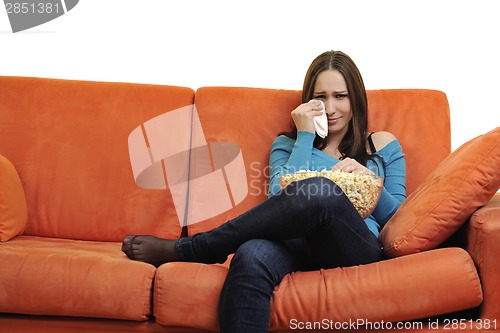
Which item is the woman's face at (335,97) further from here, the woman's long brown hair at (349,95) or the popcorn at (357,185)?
the popcorn at (357,185)

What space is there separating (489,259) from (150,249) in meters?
0.93

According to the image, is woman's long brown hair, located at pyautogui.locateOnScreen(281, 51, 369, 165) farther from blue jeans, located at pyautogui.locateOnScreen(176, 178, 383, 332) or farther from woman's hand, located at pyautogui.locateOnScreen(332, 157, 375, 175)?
blue jeans, located at pyautogui.locateOnScreen(176, 178, 383, 332)

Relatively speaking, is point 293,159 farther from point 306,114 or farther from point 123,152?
point 123,152

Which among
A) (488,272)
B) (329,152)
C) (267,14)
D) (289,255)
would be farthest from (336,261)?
(267,14)

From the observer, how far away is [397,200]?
6.84ft

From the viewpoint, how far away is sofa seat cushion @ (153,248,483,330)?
5.19 ft

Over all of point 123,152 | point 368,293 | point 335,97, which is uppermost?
point 335,97

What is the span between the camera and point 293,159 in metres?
2.16

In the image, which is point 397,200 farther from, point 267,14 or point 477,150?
point 267,14

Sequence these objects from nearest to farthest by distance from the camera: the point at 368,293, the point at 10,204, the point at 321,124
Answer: the point at 368,293, the point at 10,204, the point at 321,124

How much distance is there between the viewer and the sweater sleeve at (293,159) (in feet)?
7.02

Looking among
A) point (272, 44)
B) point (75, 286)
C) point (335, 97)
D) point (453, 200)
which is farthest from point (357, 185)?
point (272, 44)

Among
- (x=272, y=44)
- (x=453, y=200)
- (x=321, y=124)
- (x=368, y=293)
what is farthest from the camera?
(x=272, y=44)

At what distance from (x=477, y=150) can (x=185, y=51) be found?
149 centimetres
